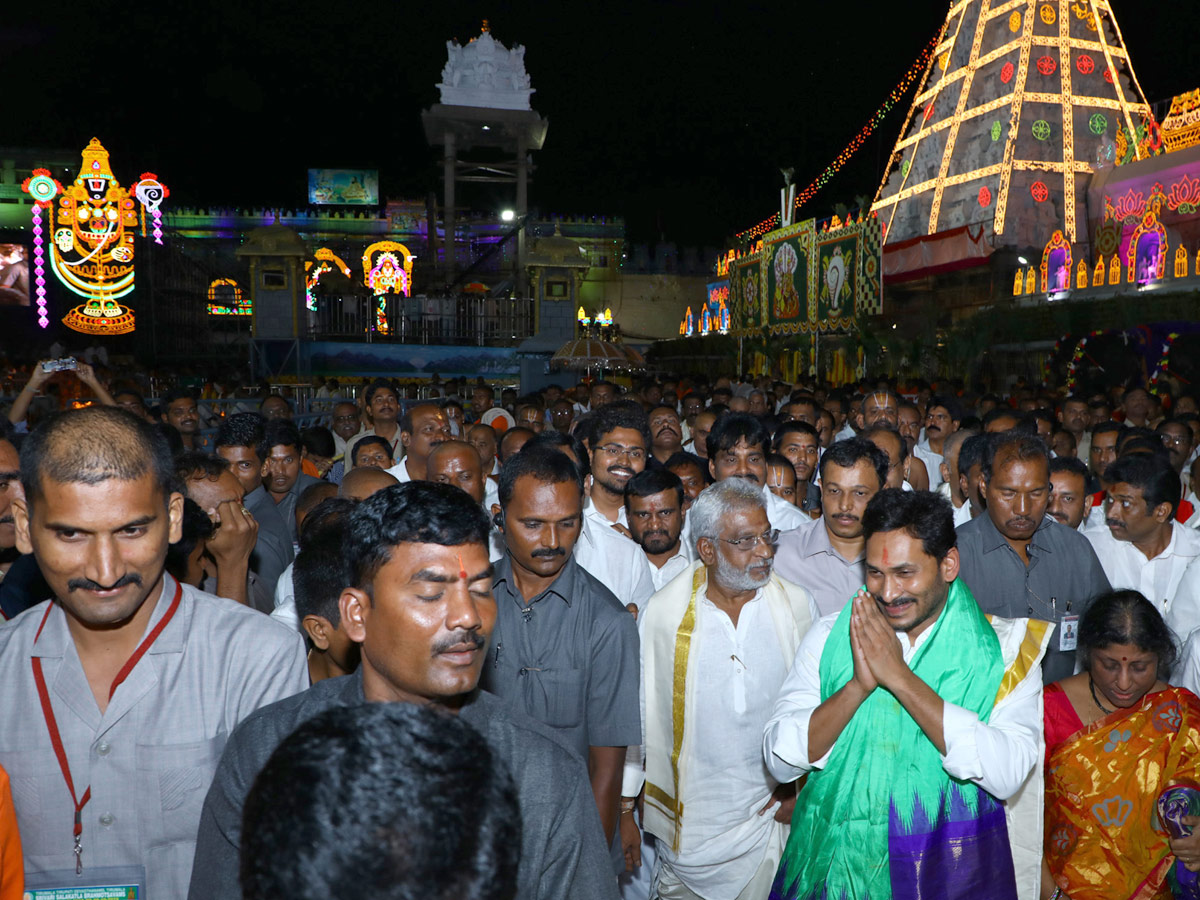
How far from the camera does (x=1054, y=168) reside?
2806 centimetres

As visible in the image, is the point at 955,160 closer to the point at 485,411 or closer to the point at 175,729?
the point at 485,411

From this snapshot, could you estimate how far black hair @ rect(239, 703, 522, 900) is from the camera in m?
1.07

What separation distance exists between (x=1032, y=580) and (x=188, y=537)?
3.63 m

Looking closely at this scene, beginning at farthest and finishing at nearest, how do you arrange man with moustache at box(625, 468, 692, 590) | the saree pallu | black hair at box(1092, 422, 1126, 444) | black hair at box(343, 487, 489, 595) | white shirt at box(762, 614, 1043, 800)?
black hair at box(1092, 422, 1126, 444)
man with moustache at box(625, 468, 692, 590)
the saree pallu
white shirt at box(762, 614, 1043, 800)
black hair at box(343, 487, 489, 595)

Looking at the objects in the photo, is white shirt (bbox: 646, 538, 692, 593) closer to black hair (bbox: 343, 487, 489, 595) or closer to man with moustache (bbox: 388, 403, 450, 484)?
man with moustache (bbox: 388, 403, 450, 484)

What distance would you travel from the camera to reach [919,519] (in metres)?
2.84

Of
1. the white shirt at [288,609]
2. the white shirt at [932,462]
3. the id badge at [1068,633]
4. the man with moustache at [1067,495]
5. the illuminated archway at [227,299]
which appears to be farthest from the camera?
the illuminated archway at [227,299]

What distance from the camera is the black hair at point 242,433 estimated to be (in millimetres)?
5230

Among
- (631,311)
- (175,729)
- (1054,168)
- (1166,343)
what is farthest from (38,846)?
(631,311)

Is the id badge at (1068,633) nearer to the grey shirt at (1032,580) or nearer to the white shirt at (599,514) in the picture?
the grey shirt at (1032,580)

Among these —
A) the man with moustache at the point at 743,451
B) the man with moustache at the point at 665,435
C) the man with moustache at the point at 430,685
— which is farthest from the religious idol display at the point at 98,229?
the man with moustache at the point at 430,685

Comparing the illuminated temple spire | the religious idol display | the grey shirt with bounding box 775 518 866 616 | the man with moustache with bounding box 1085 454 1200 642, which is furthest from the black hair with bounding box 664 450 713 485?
the illuminated temple spire

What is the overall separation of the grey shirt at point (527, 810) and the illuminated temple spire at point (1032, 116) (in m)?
28.7

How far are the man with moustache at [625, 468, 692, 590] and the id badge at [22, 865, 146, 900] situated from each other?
2.77 m
